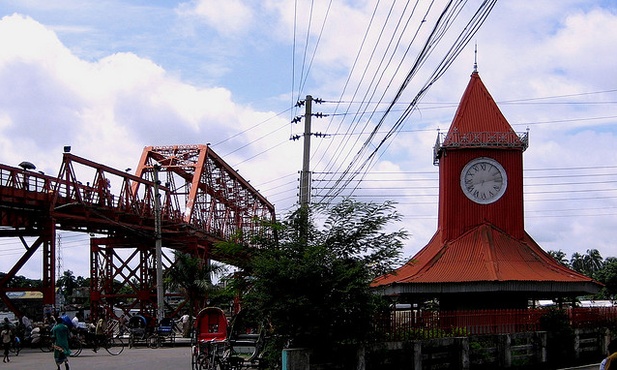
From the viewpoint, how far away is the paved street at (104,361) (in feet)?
84.5

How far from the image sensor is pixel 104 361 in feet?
93.7

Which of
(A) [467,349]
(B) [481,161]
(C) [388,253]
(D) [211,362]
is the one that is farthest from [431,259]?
(D) [211,362]

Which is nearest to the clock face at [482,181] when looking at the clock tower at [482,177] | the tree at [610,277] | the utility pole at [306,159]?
the clock tower at [482,177]

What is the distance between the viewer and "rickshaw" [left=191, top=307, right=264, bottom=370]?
69.0ft

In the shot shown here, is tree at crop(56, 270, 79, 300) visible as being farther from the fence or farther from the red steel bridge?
the fence

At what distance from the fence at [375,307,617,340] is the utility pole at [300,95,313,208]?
749 cm

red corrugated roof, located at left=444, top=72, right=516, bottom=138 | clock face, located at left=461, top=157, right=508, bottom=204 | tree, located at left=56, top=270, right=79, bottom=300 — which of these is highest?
red corrugated roof, located at left=444, top=72, right=516, bottom=138

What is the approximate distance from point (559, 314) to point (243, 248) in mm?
12217

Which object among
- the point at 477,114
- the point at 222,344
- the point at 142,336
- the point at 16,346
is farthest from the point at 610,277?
the point at 222,344

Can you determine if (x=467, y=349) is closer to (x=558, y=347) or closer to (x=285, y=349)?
(x=558, y=347)

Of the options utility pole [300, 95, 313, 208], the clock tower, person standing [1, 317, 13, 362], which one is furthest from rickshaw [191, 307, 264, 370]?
the clock tower

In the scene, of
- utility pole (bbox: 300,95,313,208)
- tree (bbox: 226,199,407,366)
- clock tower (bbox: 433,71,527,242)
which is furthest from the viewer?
clock tower (bbox: 433,71,527,242)

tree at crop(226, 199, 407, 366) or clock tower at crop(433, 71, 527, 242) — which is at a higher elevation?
clock tower at crop(433, 71, 527, 242)

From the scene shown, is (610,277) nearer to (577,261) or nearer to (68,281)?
(577,261)
